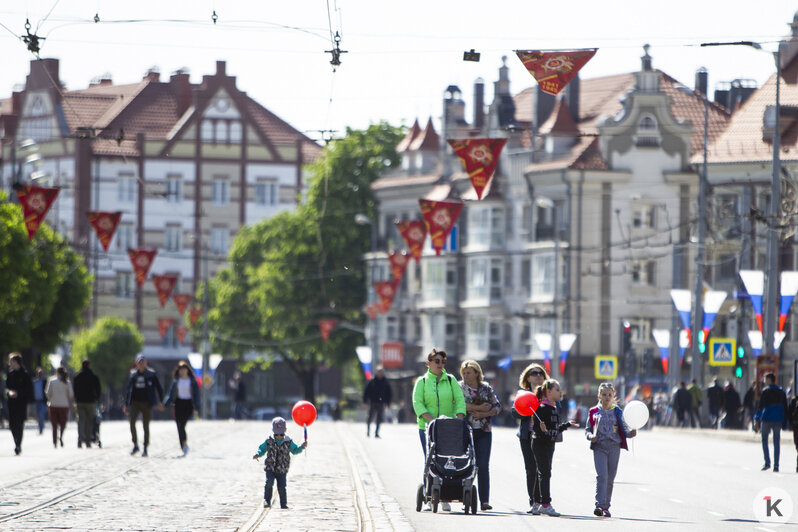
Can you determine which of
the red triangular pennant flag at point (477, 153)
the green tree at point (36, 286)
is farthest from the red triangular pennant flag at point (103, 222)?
the red triangular pennant flag at point (477, 153)

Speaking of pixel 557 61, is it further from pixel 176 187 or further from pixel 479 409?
pixel 176 187

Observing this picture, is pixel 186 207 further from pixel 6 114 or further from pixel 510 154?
pixel 510 154

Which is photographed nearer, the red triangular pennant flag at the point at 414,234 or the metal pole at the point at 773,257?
the metal pole at the point at 773,257

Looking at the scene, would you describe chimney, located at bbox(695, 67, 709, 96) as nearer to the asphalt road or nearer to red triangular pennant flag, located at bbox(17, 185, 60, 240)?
the asphalt road

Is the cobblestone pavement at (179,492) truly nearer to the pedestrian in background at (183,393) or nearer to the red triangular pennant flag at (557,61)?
the pedestrian in background at (183,393)

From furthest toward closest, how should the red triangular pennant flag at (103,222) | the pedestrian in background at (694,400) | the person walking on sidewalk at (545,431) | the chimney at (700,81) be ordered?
the chimney at (700,81), the pedestrian in background at (694,400), the red triangular pennant flag at (103,222), the person walking on sidewalk at (545,431)

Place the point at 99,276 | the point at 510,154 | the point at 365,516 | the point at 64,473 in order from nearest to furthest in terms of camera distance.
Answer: the point at 365,516, the point at 64,473, the point at 510,154, the point at 99,276

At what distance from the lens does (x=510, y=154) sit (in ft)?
260

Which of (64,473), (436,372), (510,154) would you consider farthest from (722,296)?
(510,154)

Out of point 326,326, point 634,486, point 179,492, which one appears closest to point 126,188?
point 326,326

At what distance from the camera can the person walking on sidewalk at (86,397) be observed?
29922 mm

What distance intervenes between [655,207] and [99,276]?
37.0 meters

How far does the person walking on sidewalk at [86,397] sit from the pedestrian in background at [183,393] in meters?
2.29

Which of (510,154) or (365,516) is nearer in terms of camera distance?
(365,516)
